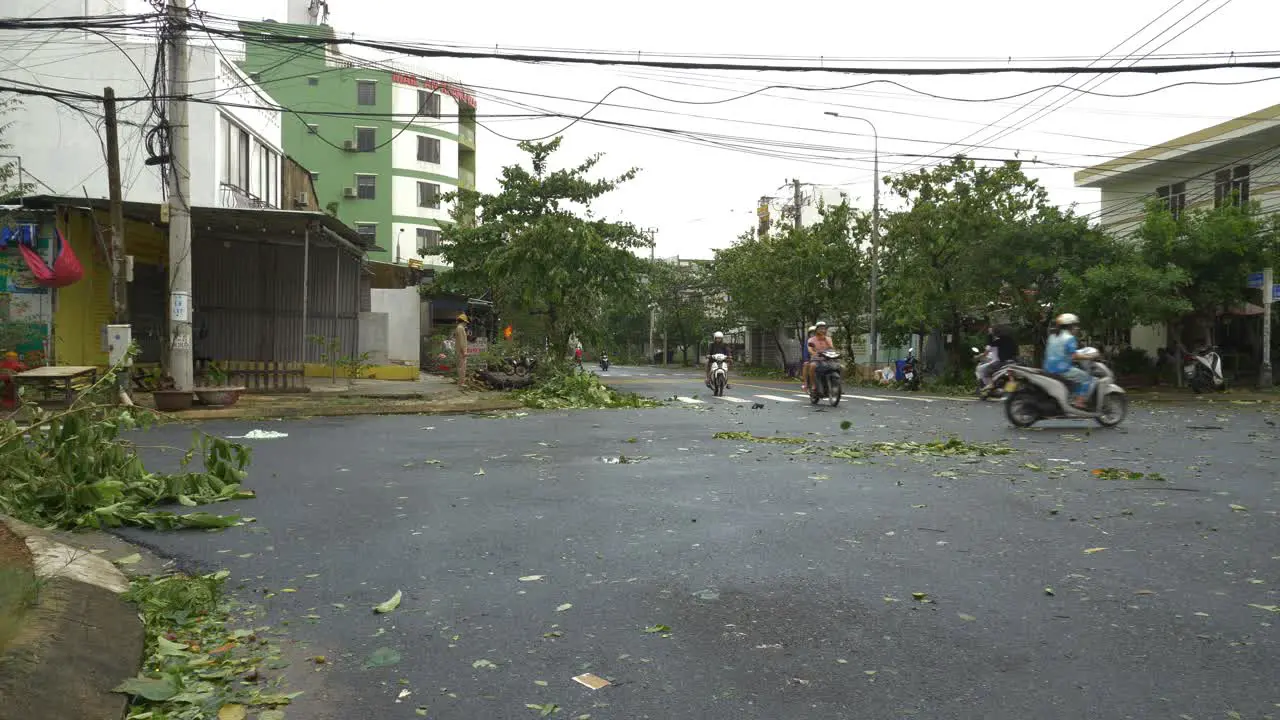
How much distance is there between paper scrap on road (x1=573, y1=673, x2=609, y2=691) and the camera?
10.8ft

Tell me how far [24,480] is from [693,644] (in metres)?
5.26

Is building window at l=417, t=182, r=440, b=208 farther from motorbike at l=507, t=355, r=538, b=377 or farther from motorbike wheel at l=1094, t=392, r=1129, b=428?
motorbike wheel at l=1094, t=392, r=1129, b=428

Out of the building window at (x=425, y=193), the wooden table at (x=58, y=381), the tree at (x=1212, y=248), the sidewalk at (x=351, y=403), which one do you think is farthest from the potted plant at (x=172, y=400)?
the building window at (x=425, y=193)

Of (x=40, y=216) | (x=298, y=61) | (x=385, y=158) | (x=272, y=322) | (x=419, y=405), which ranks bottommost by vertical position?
(x=419, y=405)

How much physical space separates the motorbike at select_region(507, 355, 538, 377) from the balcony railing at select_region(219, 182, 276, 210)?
7123 mm

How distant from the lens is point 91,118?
65.3 feet

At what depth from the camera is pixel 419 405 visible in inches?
632

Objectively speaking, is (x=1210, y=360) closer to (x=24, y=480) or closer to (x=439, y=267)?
(x=24, y=480)

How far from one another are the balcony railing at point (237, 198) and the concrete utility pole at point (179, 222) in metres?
5.39

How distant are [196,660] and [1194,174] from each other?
32639 mm

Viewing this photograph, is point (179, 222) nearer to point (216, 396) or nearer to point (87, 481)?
point (216, 396)

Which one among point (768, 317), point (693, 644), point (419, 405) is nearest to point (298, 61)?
point (768, 317)

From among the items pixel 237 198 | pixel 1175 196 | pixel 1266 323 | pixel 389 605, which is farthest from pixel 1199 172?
pixel 389 605

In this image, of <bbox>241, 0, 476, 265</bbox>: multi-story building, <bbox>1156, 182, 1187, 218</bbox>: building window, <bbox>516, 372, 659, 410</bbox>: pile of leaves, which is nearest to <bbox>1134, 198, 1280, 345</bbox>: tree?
<bbox>1156, 182, 1187, 218</bbox>: building window
